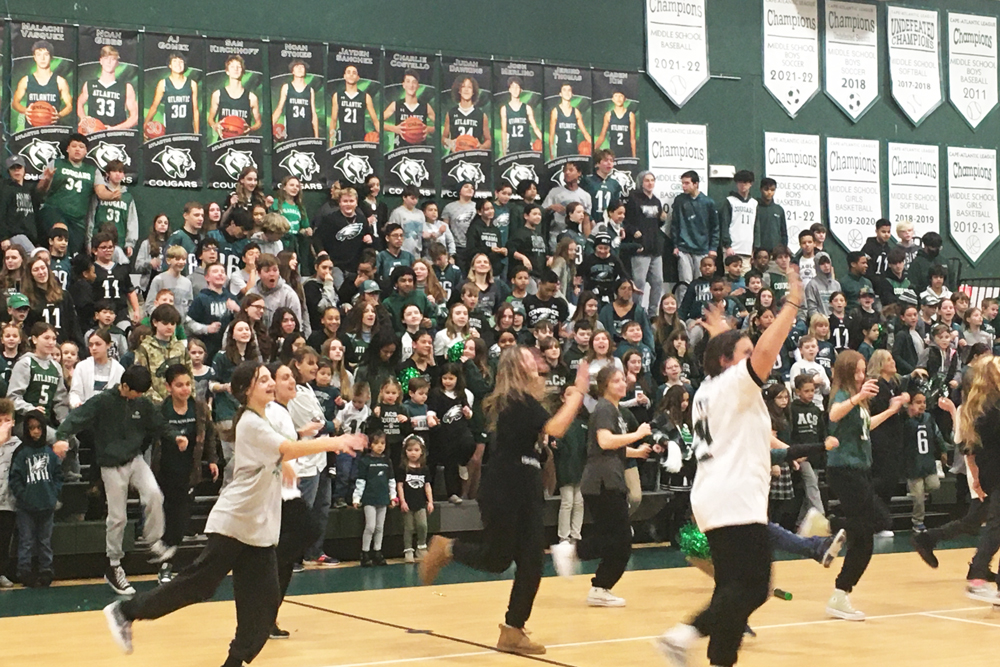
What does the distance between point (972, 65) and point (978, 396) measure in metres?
16.3

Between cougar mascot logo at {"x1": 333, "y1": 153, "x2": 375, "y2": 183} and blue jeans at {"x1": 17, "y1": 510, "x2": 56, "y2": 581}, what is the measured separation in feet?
27.7

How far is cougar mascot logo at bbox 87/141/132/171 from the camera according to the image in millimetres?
17344

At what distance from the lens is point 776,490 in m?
14.7

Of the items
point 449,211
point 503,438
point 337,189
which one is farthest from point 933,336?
point 503,438

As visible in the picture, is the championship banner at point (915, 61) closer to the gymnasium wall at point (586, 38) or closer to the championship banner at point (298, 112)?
the gymnasium wall at point (586, 38)

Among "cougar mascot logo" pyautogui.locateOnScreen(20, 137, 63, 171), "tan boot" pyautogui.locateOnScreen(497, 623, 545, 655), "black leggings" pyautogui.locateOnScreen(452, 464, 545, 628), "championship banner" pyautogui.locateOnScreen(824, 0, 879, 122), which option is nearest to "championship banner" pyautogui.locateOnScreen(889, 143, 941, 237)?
"championship banner" pyautogui.locateOnScreen(824, 0, 879, 122)

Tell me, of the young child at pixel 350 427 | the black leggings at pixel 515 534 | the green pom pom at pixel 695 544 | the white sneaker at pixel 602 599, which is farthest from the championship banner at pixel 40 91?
the green pom pom at pixel 695 544

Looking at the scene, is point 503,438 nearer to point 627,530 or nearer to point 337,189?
point 627,530

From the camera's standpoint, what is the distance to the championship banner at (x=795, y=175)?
898 inches

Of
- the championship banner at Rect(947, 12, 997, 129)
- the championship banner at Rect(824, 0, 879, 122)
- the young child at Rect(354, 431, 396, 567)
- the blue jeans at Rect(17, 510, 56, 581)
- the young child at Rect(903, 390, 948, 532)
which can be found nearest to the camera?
the blue jeans at Rect(17, 510, 56, 581)

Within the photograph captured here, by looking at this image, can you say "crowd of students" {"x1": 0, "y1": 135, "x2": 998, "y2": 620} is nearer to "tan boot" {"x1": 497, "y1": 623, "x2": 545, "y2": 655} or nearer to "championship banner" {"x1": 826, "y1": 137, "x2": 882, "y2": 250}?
"tan boot" {"x1": 497, "y1": 623, "x2": 545, "y2": 655}

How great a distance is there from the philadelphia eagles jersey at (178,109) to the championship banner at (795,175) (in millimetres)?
9970

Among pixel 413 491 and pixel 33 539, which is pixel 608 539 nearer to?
pixel 413 491

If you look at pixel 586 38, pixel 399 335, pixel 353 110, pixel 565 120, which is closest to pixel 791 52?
pixel 586 38
